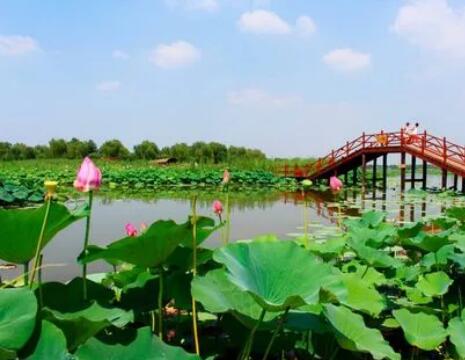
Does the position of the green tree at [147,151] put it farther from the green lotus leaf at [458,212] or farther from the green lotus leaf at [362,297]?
the green lotus leaf at [362,297]

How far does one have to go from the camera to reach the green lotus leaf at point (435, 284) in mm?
1843

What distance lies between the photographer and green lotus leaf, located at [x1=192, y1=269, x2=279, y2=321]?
1.09 meters

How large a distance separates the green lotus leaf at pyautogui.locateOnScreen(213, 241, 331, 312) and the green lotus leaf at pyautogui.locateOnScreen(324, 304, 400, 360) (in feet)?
0.46

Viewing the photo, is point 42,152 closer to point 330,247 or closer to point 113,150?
point 113,150

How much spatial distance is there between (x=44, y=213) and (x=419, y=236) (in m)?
1.84

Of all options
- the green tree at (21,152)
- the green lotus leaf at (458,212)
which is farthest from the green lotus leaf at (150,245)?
the green tree at (21,152)

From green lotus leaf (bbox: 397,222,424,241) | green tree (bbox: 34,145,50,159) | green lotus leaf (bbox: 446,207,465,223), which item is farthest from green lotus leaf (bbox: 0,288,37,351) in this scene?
green tree (bbox: 34,145,50,159)

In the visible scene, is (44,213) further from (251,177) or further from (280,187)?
(251,177)

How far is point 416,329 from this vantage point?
1.57 m

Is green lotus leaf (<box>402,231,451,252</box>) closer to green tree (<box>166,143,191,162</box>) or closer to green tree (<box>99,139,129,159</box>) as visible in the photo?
green tree (<box>166,143,191,162</box>)

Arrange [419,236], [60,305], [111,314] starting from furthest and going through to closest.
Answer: [419,236] → [60,305] → [111,314]

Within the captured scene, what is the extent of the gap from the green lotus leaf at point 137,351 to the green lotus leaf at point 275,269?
0.20 meters

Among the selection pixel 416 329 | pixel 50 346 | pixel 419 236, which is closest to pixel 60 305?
pixel 50 346

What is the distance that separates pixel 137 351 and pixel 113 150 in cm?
3888
